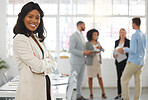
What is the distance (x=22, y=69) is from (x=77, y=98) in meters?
3.68

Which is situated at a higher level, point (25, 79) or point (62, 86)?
point (25, 79)

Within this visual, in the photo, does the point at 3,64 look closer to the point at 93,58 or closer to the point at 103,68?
the point at 93,58

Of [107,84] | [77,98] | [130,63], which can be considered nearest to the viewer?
[130,63]

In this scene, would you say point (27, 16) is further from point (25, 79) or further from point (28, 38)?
point (25, 79)

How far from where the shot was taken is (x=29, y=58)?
2.17 m

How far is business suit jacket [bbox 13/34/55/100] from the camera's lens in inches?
85.0

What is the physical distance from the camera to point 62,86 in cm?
372

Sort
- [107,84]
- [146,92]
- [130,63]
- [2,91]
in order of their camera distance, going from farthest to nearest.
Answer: [107,84]
[146,92]
[130,63]
[2,91]

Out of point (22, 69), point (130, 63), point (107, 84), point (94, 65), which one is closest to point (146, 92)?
point (107, 84)

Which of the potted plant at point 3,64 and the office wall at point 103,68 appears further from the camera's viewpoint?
the office wall at point 103,68

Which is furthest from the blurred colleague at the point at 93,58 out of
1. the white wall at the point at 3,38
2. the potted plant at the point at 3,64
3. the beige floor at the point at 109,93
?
the potted plant at the point at 3,64

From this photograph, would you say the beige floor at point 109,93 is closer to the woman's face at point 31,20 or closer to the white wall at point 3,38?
the white wall at point 3,38

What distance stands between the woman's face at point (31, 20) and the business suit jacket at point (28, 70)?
10 cm

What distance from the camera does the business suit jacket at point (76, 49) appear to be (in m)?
5.49
